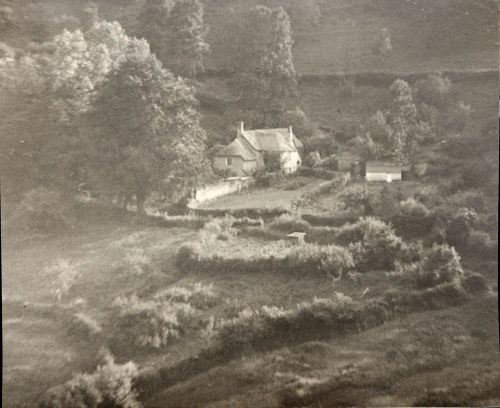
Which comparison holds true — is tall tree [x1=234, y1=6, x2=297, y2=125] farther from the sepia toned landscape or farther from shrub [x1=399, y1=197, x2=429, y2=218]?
shrub [x1=399, y1=197, x2=429, y2=218]

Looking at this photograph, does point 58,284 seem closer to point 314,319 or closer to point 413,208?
point 314,319

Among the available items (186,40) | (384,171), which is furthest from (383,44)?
(186,40)

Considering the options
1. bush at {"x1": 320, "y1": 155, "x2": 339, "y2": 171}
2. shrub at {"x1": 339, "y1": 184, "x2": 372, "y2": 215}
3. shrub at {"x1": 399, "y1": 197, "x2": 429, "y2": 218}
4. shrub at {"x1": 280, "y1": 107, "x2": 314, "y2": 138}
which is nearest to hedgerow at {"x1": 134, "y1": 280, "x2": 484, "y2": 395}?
shrub at {"x1": 399, "y1": 197, "x2": 429, "y2": 218}

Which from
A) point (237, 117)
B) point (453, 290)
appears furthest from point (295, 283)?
point (237, 117)

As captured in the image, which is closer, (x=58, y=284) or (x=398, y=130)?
(x=58, y=284)

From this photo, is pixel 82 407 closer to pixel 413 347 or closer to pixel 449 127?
pixel 413 347

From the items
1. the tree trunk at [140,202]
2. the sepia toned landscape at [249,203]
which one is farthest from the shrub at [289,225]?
the tree trunk at [140,202]

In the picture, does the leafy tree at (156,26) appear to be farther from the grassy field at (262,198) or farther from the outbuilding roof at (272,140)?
the grassy field at (262,198)
